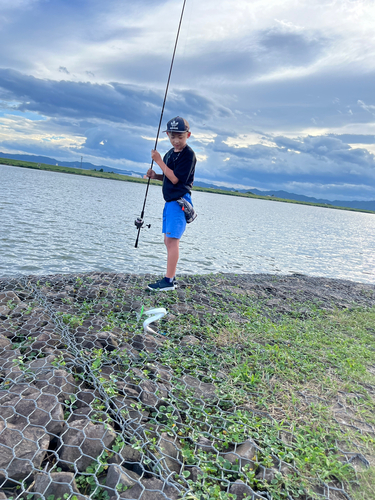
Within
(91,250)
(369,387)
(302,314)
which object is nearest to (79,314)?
(369,387)

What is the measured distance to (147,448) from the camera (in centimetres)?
261

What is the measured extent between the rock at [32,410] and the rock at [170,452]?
83 cm

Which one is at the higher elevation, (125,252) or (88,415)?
(88,415)

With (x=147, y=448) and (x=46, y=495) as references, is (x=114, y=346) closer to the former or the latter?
(x=147, y=448)

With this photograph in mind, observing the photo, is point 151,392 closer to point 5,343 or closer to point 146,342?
point 146,342

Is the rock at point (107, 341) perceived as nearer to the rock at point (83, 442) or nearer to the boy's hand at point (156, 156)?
the rock at point (83, 442)

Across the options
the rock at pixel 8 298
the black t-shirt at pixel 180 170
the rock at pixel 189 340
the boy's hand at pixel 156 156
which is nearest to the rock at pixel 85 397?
the rock at pixel 189 340

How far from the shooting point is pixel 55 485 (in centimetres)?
220

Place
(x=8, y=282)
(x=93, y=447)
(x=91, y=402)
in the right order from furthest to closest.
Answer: (x=8, y=282) → (x=91, y=402) → (x=93, y=447)

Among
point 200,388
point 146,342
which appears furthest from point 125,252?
point 200,388

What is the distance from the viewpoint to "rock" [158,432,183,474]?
2539 mm

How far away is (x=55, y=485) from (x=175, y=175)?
4.53 metres

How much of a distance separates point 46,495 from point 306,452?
1991 mm

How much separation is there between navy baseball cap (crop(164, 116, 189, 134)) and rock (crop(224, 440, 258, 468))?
176 inches
